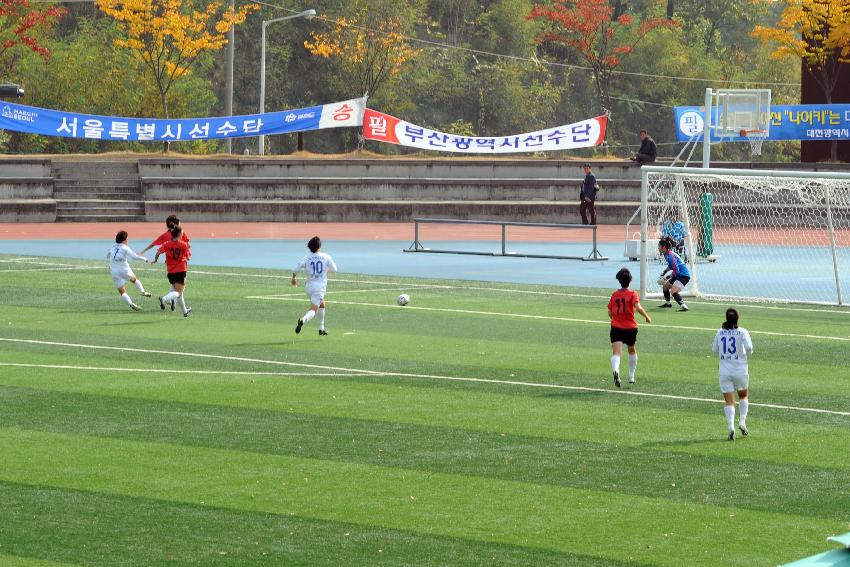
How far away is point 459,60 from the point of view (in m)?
76.6

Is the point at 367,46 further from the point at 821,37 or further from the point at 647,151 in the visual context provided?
the point at 647,151

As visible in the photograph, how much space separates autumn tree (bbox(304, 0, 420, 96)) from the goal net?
66.7 feet

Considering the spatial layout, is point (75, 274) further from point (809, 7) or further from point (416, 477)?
point (809, 7)

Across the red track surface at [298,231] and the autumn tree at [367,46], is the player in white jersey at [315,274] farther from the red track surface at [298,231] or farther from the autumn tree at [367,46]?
the autumn tree at [367,46]

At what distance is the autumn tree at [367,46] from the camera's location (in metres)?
65.5

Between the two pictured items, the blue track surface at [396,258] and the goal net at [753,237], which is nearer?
the goal net at [753,237]

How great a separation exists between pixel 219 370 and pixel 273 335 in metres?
3.66

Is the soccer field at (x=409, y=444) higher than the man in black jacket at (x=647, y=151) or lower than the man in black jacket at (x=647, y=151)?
lower

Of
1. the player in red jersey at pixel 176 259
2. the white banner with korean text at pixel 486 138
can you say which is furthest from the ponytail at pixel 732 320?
the white banner with korean text at pixel 486 138

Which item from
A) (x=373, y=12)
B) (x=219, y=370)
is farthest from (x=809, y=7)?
(x=219, y=370)

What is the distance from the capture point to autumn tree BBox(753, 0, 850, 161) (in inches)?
1923

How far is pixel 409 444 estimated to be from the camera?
13.1 meters

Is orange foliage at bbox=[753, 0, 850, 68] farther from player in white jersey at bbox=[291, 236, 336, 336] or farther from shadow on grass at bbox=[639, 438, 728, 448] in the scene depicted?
shadow on grass at bbox=[639, 438, 728, 448]

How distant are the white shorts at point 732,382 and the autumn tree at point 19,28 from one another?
43.5 m
